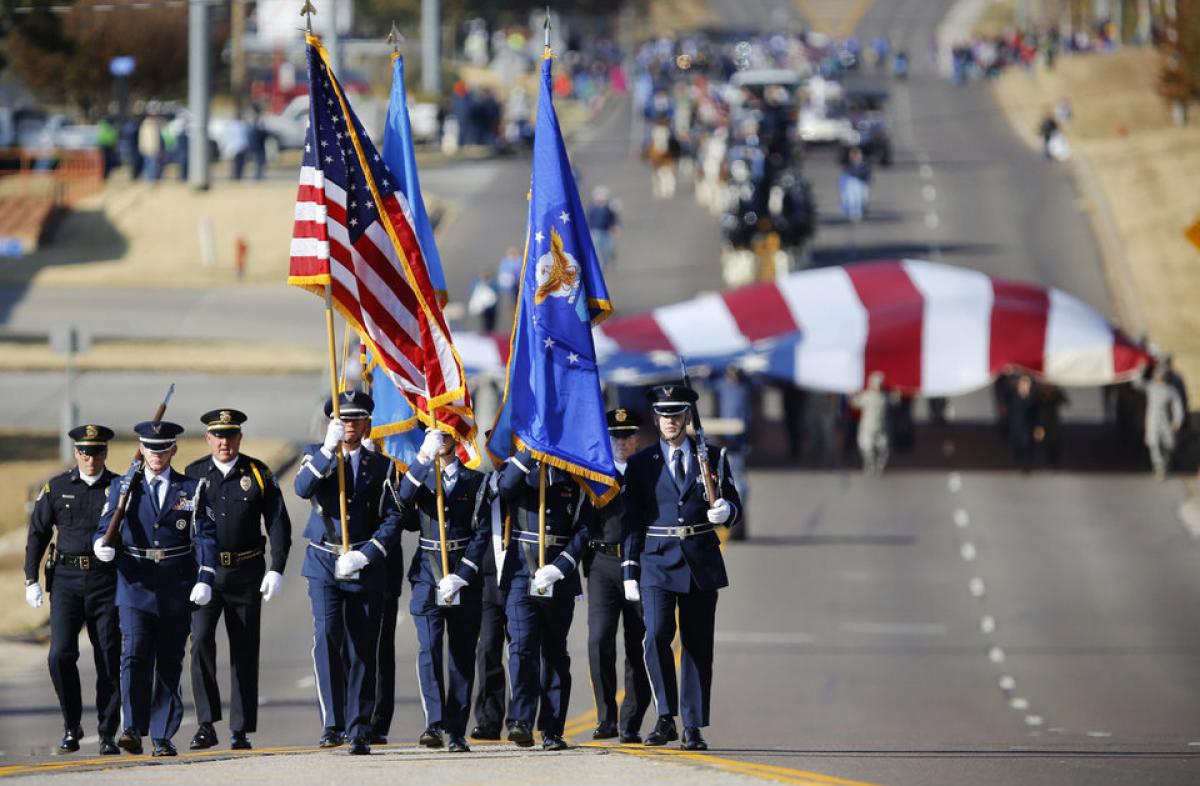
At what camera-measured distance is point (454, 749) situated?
1122 cm

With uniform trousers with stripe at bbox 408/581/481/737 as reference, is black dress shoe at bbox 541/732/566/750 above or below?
below

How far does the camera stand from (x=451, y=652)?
37.8 ft

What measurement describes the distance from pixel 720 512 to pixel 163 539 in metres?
2.87

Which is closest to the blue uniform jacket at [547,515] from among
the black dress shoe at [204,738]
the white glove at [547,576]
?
the white glove at [547,576]

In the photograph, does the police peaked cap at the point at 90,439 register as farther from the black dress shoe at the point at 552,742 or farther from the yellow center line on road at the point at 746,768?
the yellow center line on road at the point at 746,768

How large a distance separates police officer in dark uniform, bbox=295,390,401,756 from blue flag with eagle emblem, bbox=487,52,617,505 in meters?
0.69

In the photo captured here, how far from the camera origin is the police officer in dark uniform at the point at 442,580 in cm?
1140

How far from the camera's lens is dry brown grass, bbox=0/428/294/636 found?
65.9 feet

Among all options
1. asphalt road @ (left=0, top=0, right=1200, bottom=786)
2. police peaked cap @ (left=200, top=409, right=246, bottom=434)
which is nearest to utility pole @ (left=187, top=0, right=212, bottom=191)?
asphalt road @ (left=0, top=0, right=1200, bottom=786)

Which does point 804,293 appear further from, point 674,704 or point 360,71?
point 360,71

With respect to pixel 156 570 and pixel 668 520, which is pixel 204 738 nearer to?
pixel 156 570

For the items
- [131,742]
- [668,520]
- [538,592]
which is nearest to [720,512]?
[668,520]

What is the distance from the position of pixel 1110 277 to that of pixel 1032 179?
10484mm

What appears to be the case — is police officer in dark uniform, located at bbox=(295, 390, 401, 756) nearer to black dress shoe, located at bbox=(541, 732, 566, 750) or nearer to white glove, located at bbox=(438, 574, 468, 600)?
white glove, located at bbox=(438, 574, 468, 600)
